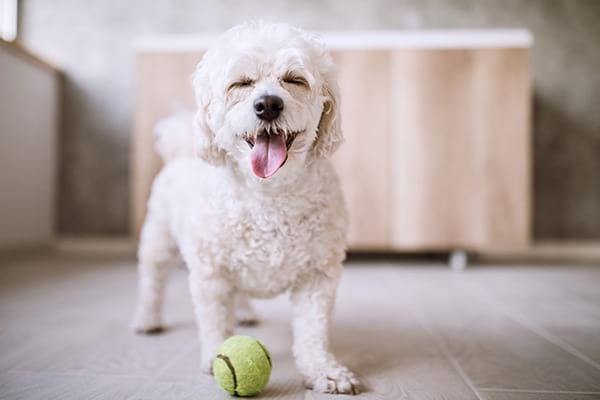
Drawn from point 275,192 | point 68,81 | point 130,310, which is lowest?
point 130,310

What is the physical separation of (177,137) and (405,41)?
1.82m

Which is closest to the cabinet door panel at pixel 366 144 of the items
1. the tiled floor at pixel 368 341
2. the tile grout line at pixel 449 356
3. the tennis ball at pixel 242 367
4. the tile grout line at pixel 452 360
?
the tiled floor at pixel 368 341

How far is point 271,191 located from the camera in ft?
3.77

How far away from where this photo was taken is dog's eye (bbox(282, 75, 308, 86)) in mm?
1110

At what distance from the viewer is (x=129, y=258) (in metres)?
3.24

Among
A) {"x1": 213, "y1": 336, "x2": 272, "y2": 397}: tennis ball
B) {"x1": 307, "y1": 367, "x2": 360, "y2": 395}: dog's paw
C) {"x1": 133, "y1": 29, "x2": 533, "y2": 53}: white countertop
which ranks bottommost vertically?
{"x1": 307, "y1": 367, "x2": 360, "y2": 395}: dog's paw

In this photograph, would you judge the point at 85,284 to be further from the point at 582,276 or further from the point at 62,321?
the point at 582,276

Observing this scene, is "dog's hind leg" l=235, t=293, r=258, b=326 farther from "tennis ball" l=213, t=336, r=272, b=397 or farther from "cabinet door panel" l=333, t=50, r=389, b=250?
"cabinet door panel" l=333, t=50, r=389, b=250

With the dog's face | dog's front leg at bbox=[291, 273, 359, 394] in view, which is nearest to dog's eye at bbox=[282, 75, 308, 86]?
the dog's face

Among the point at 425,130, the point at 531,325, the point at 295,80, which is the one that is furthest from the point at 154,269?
the point at 425,130

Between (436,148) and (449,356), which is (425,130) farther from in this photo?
(449,356)

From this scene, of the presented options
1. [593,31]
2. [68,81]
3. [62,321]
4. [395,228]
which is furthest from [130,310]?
[593,31]

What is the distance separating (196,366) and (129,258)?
2.23 meters

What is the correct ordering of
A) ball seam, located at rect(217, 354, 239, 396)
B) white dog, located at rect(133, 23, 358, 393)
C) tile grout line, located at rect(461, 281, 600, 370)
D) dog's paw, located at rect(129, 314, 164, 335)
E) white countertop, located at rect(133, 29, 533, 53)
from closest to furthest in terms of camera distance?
ball seam, located at rect(217, 354, 239, 396) → white dog, located at rect(133, 23, 358, 393) → tile grout line, located at rect(461, 281, 600, 370) → dog's paw, located at rect(129, 314, 164, 335) → white countertop, located at rect(133, 29, 533, 53)
